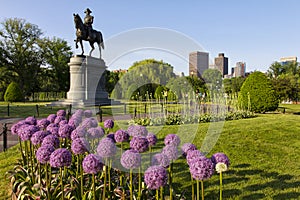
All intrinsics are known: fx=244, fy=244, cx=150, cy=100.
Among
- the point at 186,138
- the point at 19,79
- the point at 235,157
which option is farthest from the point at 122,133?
the point at 19,79

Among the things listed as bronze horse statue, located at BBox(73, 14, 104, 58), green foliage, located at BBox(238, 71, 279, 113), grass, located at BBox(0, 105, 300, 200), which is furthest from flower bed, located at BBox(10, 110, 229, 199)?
bronze horse statue, located at BBox(73, 14, 104, 58)

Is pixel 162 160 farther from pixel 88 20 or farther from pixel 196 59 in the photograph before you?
pixel 88 20

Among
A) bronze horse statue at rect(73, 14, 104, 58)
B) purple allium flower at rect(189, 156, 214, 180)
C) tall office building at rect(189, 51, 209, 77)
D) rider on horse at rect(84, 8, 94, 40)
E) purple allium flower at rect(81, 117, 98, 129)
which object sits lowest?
purple allium flower at rect(189, 156, 214, 180)

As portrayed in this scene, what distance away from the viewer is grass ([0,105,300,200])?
A: 3.83m

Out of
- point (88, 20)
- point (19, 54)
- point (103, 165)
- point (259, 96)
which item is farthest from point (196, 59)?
point (19, 54)

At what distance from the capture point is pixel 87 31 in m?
23.2

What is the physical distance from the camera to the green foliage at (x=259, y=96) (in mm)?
14070

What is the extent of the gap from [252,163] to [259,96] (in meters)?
10.2

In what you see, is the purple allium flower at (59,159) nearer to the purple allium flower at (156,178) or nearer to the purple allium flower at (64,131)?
the purple allium flower at (156,178)

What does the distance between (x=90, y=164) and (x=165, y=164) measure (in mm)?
725

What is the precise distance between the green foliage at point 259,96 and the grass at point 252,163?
6.16m

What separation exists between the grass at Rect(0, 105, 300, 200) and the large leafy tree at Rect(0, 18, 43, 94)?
37.4 meters

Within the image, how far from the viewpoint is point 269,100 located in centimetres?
1405

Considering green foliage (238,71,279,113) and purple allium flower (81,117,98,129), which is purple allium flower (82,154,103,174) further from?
green foliage (238,71,279,113)
